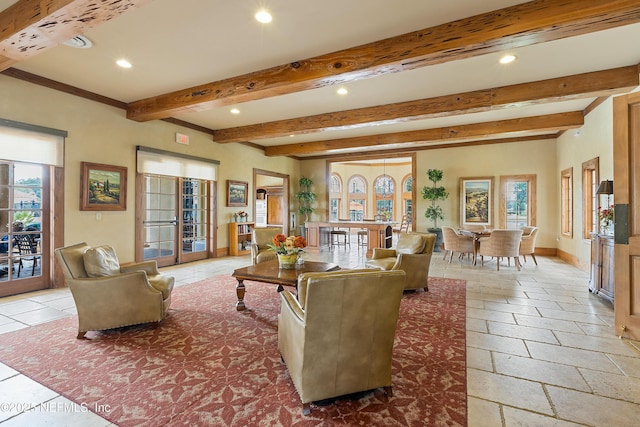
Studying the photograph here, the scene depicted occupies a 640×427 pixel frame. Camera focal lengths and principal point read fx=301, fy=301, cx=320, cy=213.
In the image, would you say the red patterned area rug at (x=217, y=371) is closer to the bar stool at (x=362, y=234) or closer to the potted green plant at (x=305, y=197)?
the bar stool at (x=362, y=234)

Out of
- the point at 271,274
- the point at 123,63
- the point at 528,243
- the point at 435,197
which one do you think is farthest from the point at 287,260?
the point at 435,197

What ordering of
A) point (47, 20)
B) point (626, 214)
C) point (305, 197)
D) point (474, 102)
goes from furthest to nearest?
point (305, 197) < point (474, 102) < point (626, 214) < point (47, 20)

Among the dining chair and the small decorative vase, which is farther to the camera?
the dining chair

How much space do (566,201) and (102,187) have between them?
31.9 ft

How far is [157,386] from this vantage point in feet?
6.70

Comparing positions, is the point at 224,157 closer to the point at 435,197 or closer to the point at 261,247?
the point at 261,247

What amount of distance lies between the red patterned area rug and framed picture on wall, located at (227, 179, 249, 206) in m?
4.55

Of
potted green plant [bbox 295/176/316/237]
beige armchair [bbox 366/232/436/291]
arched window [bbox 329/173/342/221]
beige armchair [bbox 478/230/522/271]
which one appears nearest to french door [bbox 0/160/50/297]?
beige armchair [bbox 366/232/436/291]

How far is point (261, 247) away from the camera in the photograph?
5289 mm

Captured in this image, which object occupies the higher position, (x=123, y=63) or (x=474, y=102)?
(x=123, y=63)

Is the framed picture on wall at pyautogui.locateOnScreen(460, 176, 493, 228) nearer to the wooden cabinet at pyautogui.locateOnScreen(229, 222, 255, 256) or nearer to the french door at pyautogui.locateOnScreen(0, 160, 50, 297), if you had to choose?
the wooden cabinet at pyautogui.locateOnScreen(229, 222, 255, 256)

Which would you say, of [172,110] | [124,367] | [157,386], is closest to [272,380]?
[157,386]

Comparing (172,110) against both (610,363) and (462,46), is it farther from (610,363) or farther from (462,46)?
(610,363)

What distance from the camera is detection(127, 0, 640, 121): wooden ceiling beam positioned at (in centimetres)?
254
